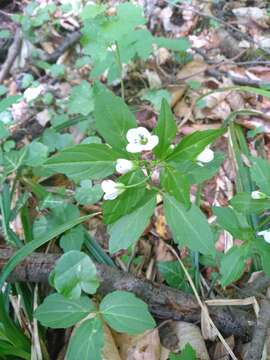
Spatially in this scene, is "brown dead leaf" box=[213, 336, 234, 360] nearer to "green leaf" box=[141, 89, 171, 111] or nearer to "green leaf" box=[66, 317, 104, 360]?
"green leaf" box=[66, 317, 104, 360]

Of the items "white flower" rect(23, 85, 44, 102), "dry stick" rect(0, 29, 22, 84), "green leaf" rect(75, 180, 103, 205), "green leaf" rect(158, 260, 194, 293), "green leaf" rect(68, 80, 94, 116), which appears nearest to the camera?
"green leaf" rect(158, 260, 194, 293)

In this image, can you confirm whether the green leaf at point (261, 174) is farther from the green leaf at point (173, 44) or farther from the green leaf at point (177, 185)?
the green leaf at point (173, 44)

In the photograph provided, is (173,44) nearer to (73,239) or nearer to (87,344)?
(73,239)

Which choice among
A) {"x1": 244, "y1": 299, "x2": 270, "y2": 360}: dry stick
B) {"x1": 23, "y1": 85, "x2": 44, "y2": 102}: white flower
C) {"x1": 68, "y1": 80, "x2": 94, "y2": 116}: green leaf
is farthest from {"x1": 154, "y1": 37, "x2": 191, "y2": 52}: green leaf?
{"x1": 244, "y1": 299, "x2": 270, "y2": 360}: dry stick

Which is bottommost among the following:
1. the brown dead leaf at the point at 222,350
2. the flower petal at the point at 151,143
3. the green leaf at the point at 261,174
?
the brown dead leaf at the point at 222,350

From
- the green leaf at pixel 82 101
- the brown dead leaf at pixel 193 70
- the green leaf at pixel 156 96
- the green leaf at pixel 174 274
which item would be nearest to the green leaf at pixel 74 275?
the green leaf at pixel 174 274

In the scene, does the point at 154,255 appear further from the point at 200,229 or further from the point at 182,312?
the point at 200,229
